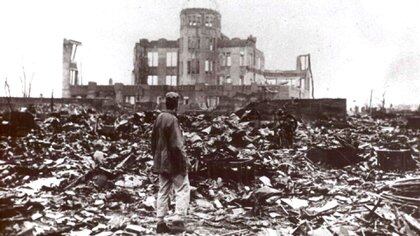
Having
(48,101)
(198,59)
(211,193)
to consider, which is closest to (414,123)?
(211,193)

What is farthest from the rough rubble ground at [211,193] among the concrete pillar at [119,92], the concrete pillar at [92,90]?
the concrete pillar at [92,90]

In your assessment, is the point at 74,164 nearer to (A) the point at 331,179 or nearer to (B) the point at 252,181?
(B) the point at 252,181

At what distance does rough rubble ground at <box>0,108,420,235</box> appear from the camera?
18.7 feet

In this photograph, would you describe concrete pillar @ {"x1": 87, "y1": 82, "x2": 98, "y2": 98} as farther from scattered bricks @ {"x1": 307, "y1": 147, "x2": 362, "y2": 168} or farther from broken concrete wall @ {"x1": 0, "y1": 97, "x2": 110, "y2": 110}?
scattered bricks @ {"x1": 307, "y1": 147, "x2": 362, "y2": 168}

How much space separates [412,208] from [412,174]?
3.22 metres

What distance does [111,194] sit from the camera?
727 cm

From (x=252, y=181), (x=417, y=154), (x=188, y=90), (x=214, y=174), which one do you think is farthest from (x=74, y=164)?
A: (x=188, y=90)

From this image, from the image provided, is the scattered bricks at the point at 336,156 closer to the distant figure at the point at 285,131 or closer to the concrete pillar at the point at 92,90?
the distant figure at the point at 285,131

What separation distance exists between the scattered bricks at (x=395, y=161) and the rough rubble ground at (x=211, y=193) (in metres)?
0.23

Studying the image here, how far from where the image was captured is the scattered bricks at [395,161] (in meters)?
9.60

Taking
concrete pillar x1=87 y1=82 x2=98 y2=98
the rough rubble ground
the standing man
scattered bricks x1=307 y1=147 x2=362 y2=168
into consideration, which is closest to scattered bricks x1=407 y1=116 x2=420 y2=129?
the rough rubble ground

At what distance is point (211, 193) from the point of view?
24.6 feet

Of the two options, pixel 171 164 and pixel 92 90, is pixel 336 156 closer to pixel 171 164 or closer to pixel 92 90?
pixel 171 164

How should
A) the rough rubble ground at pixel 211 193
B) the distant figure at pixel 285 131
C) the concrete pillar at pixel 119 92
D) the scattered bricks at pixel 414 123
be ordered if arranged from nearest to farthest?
the rough rubble ground at pixel 211 193 → the distant figure at pixel 285 131 → the scattered bricks at pixel 414 123 → the concrete pillar at pixel 119 92
